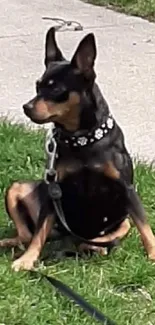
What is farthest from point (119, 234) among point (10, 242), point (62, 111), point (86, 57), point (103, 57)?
point (103, 57)

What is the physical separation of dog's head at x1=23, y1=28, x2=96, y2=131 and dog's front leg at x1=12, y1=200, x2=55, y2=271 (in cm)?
47

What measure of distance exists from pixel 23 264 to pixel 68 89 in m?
0.87

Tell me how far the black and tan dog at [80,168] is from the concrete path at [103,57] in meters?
1.75

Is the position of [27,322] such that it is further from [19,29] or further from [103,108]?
[19,29]

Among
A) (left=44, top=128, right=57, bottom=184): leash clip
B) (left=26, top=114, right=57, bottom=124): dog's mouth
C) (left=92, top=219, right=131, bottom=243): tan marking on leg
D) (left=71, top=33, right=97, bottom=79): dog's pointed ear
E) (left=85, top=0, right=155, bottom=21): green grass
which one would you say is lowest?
(left=85, top=0, right=155, bottom=21): green grass

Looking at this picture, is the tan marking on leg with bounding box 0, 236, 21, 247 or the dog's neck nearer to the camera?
the dog's neck

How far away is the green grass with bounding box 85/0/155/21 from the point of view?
10508mm

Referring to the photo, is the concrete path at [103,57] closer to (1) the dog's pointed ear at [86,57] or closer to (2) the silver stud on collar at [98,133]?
(2) the silver stud on collar at [98,133]

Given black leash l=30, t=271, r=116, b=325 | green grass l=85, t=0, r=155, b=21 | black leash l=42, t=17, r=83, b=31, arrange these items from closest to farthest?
black leash l=30, t=271, r=116, b=325, black leash l=42, t=17, r=83, b=31, green grass l=85, t=0, r=155, b=21

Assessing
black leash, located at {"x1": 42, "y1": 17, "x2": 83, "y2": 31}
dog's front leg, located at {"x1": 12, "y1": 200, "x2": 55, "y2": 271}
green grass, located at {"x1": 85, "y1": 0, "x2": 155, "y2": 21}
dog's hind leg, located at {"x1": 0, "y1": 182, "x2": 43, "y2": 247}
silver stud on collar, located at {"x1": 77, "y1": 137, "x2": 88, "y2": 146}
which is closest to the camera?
silver stud on collar, located at {"x1": 77, "y1": 137, "x2": 88, "y2": 146}

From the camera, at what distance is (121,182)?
15.8ft

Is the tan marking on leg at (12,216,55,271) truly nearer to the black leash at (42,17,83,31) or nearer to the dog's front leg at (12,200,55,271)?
the dog's front leg at (12,200,55,271)

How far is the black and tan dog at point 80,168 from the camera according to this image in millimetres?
4637

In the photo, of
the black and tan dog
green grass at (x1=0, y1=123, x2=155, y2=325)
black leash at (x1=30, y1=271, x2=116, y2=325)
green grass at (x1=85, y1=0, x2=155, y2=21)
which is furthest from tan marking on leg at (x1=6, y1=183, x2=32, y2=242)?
green grass at (x1=85, y1=0, x2=155, y2=21)
